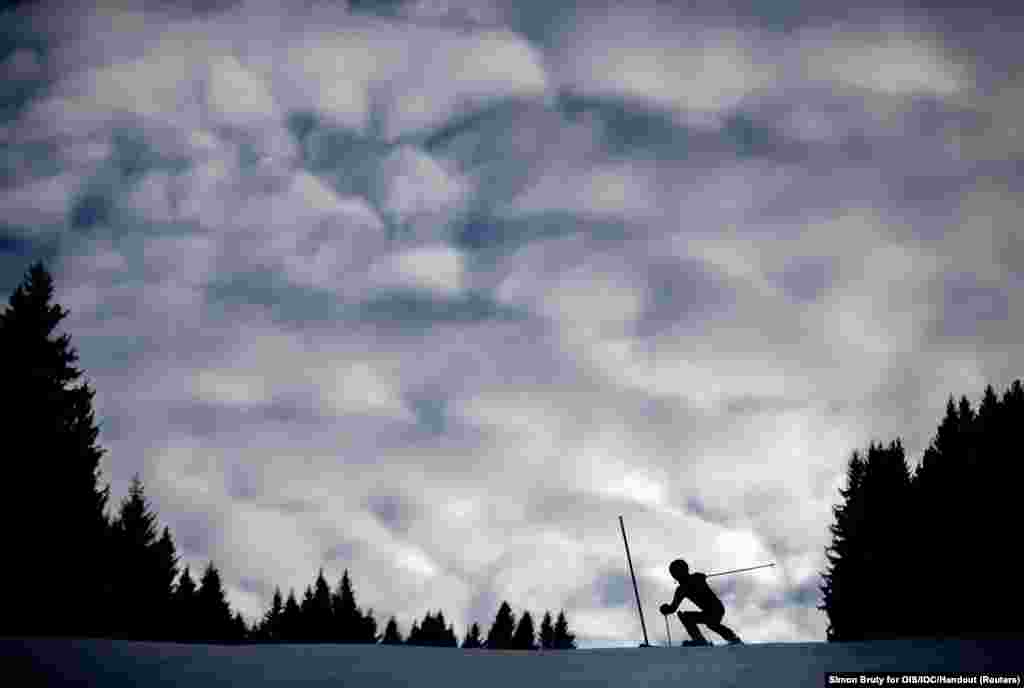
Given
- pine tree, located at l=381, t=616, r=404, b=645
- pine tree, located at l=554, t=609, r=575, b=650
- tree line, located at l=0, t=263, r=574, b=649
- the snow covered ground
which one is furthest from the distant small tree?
the snow covered ground

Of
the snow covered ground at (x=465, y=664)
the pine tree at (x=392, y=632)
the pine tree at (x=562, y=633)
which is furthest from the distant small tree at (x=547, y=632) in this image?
the snow covered ground at (x=465, y=664)

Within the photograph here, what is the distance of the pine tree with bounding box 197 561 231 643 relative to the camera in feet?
190

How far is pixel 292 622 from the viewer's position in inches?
3009

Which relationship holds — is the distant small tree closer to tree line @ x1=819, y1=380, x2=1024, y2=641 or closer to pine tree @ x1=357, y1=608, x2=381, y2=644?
pine tree @ x1=357, y1=608, x2=381, y2=644

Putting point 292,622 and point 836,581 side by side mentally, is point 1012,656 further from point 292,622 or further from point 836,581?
point 292,622

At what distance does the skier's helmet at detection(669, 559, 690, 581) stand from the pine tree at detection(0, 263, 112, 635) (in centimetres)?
2004

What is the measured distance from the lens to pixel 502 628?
321 ft

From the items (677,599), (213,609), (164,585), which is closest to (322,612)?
(213,609)

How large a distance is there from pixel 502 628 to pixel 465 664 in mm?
97361

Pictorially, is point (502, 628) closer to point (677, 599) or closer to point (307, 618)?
point (307, 618)

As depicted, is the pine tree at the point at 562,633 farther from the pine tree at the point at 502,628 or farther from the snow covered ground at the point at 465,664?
the snow covered ground at the point at 465,664

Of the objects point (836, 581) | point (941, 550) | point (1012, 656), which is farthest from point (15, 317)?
point (836, 581)

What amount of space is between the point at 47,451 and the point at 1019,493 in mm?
39438

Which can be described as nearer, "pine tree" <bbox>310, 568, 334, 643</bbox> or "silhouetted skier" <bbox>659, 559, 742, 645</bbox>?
"silhouetted skier" <bbox>659, 559, 742, 645</bbox>
